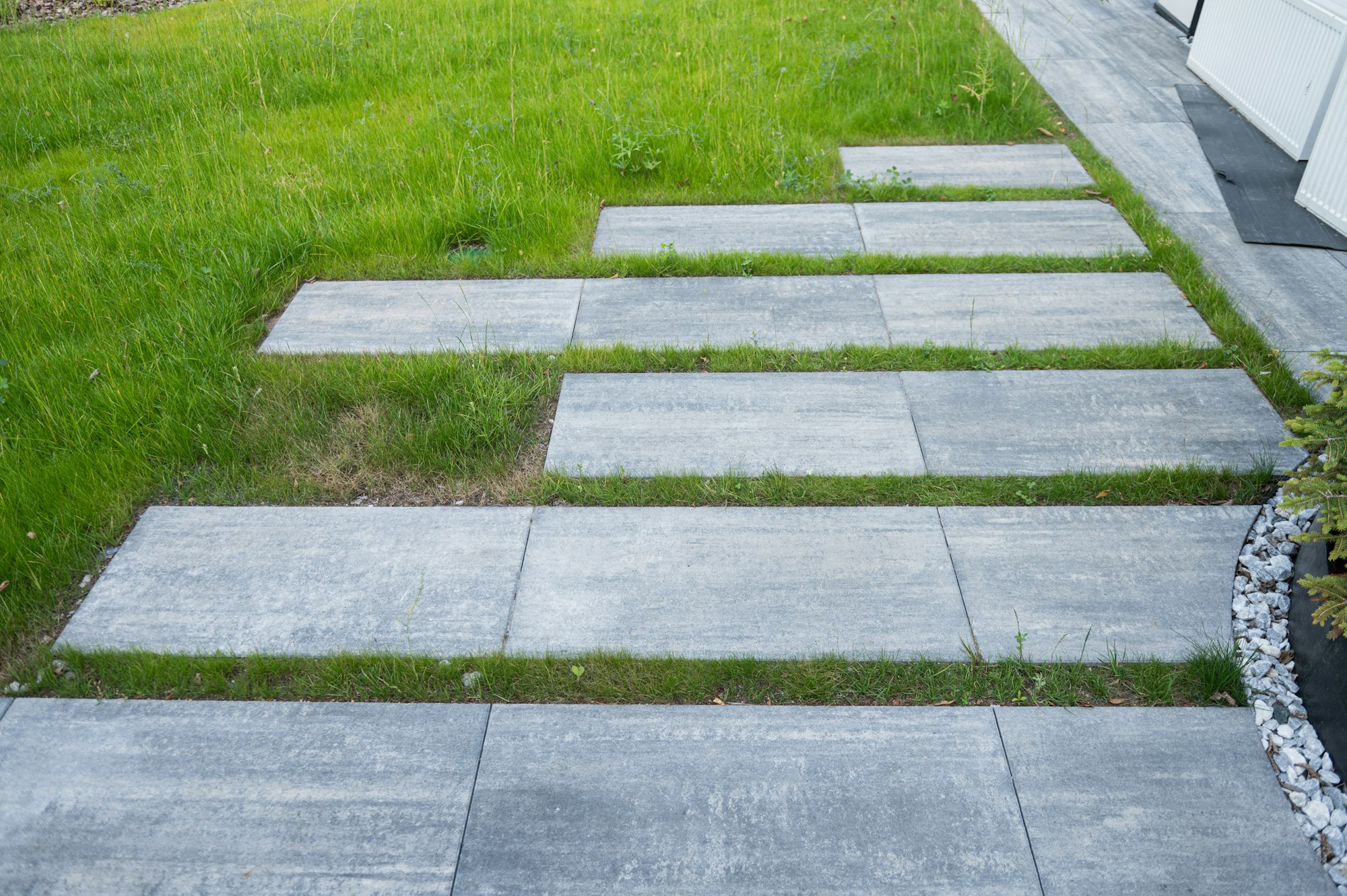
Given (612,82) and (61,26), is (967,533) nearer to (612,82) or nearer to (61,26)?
(612,82)

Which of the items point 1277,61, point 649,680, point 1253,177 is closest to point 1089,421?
point 649,680

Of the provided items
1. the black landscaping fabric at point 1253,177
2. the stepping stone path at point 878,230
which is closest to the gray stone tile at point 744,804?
the stepping stone path at point 878,230

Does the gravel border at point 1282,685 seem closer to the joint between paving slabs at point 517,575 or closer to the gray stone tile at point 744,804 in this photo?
the gray stone tile at point 744,804

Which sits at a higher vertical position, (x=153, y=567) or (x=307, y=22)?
(x=307, y=22)

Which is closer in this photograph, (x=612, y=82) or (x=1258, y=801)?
(x=1258, y=801)

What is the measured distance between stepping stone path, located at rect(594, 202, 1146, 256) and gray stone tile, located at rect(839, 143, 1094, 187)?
12.5 inches

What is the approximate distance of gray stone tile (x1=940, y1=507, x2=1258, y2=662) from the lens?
2820 mm

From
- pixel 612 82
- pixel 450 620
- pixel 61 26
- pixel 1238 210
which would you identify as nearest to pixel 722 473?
pixel 450 620

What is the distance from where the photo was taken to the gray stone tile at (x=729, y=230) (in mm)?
5086

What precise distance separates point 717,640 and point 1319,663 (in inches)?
69.1

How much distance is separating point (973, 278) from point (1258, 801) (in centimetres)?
305

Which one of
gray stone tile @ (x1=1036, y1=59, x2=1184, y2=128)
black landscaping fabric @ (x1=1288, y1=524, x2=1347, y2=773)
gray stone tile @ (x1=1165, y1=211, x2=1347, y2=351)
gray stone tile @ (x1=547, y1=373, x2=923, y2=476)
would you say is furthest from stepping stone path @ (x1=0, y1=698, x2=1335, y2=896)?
gray stone tile @ (x1=1036, y1=59, x2=1184, y2=128)

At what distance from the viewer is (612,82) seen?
681 cm

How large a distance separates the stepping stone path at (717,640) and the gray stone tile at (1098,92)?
2.73 metres
